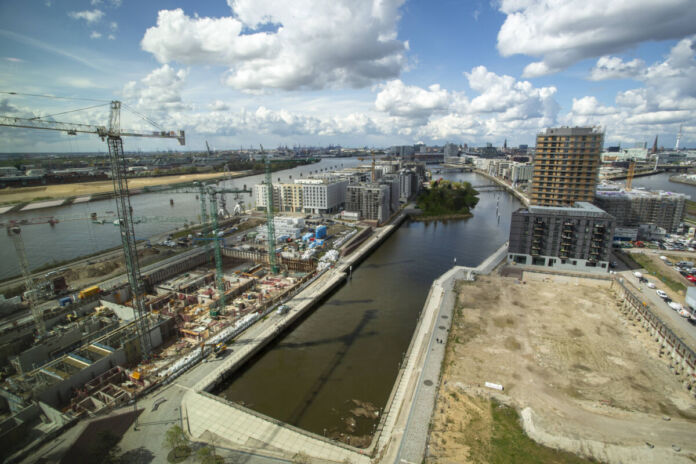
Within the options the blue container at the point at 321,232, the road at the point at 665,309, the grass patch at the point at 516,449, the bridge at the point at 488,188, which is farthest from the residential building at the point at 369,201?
the bridge at the point at 488,188

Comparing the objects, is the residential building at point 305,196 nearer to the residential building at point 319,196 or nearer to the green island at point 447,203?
the residential building at point 319,196

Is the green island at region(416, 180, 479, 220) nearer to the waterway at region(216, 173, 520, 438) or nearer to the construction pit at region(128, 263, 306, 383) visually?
the waterway at region(216, 173, 520, 438)

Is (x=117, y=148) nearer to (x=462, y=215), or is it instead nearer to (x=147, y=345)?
(x=147, y=345)

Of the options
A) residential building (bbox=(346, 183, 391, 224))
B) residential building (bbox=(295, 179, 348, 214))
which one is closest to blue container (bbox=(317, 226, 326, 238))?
residential building (bbox=(346, 183, 391, 224))

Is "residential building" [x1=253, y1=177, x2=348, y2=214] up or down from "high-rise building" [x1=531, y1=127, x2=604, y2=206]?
down

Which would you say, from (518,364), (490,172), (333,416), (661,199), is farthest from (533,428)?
(490,172)

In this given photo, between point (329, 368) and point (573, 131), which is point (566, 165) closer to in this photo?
point (573, 131)
